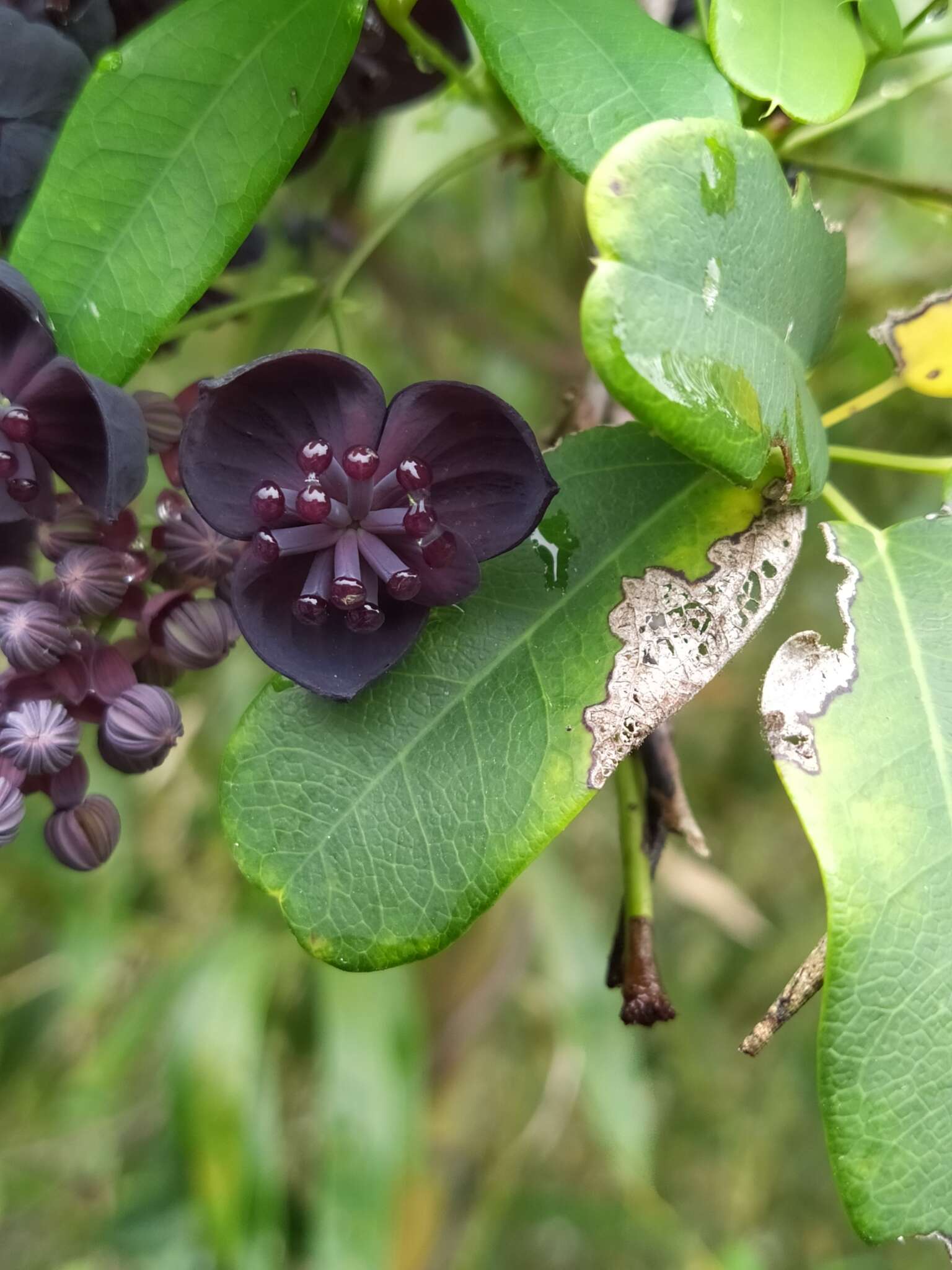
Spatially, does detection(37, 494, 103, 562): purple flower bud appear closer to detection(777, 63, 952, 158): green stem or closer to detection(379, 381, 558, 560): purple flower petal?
detection(379, 381, 558, 560): purple flower petal

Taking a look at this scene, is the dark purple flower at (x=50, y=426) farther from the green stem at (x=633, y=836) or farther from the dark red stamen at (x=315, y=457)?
the green stem at (x=633, y=836)

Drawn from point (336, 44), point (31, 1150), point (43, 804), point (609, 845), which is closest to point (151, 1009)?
point (31, 1150)

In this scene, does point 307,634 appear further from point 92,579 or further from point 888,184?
point 888,184

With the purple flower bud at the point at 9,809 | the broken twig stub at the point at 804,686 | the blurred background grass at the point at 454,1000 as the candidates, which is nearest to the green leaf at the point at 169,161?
the purple flower bud at the point at 9,809

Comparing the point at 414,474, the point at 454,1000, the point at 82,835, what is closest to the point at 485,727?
the point at 414,474

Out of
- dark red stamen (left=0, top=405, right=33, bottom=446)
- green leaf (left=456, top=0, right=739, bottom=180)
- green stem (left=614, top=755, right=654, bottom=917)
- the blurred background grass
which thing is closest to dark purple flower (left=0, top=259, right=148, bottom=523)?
dark red stamen (left=0, top=405, right=33, bottom=446)

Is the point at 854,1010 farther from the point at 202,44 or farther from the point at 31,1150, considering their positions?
the point at 31,1150
